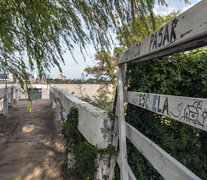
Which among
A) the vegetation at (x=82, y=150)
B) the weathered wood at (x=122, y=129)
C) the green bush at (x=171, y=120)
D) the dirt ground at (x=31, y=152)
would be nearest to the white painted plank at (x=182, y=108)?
the weathered wood at (x=122, y=129)

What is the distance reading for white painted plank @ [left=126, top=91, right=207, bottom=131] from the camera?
79 centimetres

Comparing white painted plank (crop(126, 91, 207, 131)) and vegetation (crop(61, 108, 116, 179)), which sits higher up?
white painted plank (crop(126, 91, 207, 131))

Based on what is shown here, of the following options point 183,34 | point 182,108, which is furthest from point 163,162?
point 183,34

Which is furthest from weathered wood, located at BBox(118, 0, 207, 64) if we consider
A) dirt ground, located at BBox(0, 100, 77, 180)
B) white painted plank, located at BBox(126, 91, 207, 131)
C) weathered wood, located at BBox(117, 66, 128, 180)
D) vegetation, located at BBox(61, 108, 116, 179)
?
dirt ground, located at BBox(0, 100, 77, 180)

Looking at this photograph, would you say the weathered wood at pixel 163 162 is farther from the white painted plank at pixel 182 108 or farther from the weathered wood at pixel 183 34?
the weathered wood at pixel 183 34

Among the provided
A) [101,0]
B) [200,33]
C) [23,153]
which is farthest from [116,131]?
[23,153]

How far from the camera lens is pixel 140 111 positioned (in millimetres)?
1944

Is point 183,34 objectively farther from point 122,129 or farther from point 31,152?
point 31,152

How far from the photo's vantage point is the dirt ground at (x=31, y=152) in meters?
2.79

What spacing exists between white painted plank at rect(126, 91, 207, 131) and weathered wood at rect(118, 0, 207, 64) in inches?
10.4

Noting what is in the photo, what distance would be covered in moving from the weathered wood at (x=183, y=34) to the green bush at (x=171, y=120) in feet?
2.26

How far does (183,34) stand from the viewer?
0.81 meters

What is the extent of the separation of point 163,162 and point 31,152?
3.19m

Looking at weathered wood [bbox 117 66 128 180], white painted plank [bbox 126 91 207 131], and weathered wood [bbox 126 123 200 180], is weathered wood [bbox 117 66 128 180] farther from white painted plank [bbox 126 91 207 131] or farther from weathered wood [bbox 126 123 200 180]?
white painted plank [bbox 126 91 207 131]
